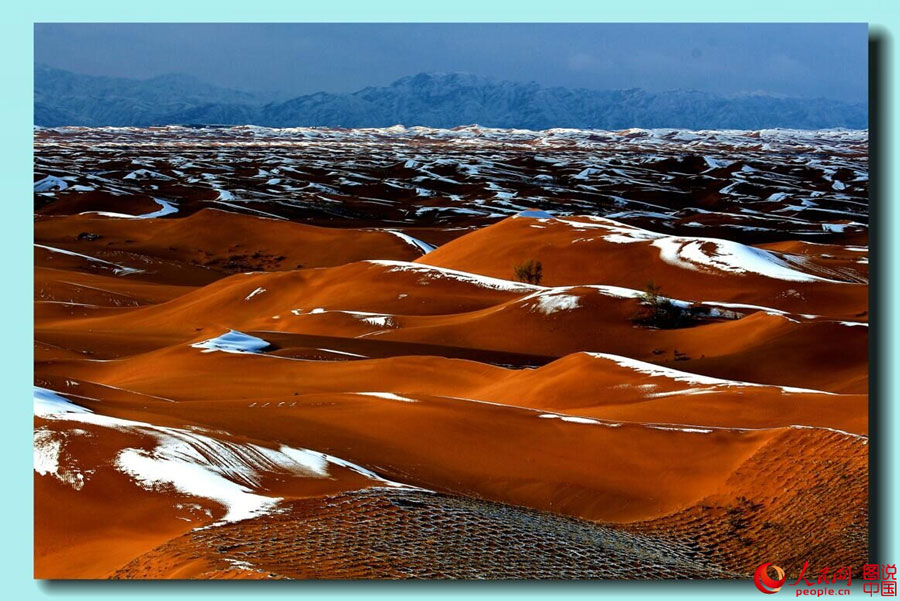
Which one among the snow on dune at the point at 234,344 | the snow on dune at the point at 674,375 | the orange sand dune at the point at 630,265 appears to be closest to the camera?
the snow on dune at the point at 674,375

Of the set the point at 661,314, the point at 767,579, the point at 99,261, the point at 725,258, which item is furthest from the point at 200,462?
the point at 99,261

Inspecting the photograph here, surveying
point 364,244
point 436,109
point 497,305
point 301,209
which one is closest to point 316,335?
point 497,305

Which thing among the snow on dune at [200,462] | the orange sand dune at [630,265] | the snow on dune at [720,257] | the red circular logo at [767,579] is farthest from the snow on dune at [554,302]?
the red circular logo at [767,579]

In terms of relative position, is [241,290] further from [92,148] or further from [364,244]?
[92,148]

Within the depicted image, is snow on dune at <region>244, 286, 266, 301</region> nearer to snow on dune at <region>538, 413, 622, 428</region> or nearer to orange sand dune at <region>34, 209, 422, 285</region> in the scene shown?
Answer: orange sand dune at <region>34, 209, 422, 285</region>

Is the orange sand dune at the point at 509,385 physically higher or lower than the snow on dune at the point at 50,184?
lower

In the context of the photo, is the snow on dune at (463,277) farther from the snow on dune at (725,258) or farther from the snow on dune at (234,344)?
the snow on dune at (234,344)
